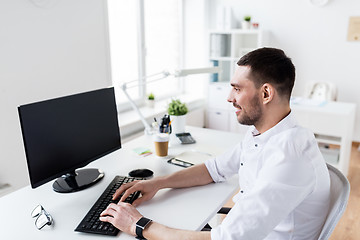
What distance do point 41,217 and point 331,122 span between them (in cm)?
261

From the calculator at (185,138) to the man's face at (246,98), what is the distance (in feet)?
2.96

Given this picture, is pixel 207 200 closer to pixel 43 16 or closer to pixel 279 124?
pixel 279 124

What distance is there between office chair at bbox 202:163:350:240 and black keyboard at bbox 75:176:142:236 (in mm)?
682

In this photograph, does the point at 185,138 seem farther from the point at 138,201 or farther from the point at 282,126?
the point at 282,126

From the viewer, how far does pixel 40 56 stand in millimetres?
2322

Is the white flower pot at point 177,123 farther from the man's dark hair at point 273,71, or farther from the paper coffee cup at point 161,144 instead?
the man's dark hair at point 273,71

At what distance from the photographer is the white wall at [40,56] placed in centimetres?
214

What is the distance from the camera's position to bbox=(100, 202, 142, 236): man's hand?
1.12 m

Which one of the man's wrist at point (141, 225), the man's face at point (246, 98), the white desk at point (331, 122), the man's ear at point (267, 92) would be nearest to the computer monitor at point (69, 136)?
the man's wrist at point (141, 225)

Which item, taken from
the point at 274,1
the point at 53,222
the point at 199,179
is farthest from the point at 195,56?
the point at 53,222

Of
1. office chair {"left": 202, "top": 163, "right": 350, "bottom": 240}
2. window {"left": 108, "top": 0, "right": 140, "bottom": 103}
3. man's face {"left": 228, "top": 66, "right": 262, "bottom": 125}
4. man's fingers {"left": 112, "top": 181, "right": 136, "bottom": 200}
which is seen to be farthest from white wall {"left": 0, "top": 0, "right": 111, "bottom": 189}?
office chair {"left": 202, "top": 163, "right": 350, "bottom": 240}

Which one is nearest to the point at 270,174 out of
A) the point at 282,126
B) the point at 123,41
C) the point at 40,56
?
the point at 282,126

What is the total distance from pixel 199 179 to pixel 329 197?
0.57m

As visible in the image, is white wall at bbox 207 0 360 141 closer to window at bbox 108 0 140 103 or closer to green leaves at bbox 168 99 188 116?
window at bbox 108 0 140 103
